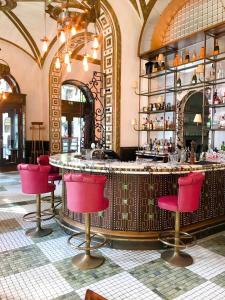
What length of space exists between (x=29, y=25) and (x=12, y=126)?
11.4 ft

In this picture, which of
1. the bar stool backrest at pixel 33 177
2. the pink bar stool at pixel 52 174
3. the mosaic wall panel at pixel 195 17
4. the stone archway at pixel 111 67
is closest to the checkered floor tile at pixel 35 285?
the bar stool backrest at pixel 33 177

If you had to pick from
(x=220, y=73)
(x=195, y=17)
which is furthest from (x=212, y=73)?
(x=195, y=17)

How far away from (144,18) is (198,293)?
6033mm

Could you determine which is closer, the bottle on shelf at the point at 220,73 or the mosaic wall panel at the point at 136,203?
the mosaic wall panel at the point at 136,203

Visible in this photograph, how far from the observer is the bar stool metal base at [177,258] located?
2.94 meters

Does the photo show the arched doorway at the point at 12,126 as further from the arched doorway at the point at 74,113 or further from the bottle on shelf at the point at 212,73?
the bottle on shelf at the point at 212,73

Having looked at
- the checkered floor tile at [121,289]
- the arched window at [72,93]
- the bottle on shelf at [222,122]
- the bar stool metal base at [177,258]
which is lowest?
the checkered floor tile at [121,289]

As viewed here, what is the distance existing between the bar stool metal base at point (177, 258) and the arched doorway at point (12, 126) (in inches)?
304

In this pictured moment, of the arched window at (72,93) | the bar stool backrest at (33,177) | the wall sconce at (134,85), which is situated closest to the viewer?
the bar stool backrest at (33,177)

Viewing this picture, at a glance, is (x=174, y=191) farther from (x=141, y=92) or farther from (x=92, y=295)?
(x=141, y=92)

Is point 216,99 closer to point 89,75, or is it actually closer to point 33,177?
point 33,177

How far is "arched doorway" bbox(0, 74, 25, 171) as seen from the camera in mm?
9336

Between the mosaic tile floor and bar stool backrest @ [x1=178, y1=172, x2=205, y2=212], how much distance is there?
0.68 meters

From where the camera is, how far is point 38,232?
12.3ft
